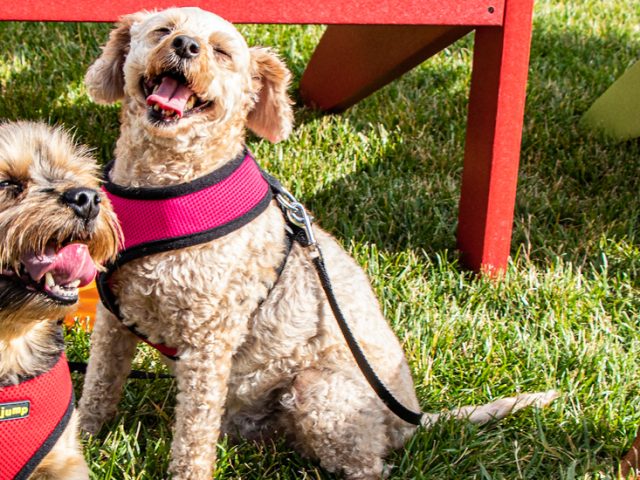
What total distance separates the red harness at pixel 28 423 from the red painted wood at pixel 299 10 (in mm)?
1631

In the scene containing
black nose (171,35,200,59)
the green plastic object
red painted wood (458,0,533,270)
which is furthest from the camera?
the green plastic object

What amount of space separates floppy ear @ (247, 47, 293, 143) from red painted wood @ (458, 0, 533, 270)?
53.0 inches

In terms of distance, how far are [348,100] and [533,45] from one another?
217cm

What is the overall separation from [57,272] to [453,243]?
2.71 metres

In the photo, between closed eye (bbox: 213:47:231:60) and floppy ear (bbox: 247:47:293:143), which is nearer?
closed eye (bbox: 213:47:231:60)

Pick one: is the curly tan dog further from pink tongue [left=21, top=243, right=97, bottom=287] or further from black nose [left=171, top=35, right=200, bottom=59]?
pink tongue [left=21, top=243, right=97, bottom=287]

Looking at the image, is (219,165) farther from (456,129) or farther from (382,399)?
(456,129)

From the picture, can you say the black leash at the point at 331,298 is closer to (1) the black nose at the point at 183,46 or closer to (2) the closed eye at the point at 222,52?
(2) the closed eye at the point at 222,52

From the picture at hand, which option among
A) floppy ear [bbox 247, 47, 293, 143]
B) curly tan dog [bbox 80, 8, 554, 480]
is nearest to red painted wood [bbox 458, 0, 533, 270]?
curly tan dog [bbox 80, 8, 554, 480]

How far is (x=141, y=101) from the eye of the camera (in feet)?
9.02

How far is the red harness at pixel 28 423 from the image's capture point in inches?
86.3

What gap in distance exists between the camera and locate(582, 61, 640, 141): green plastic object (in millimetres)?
5332

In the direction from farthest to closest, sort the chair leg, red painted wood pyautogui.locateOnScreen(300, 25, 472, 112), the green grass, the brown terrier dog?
red painted wood pyautogui.locateOnScreen(300, 25, 472, 112)
the green grass
the chair leg
the brown terrier dog

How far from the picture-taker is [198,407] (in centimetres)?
283
